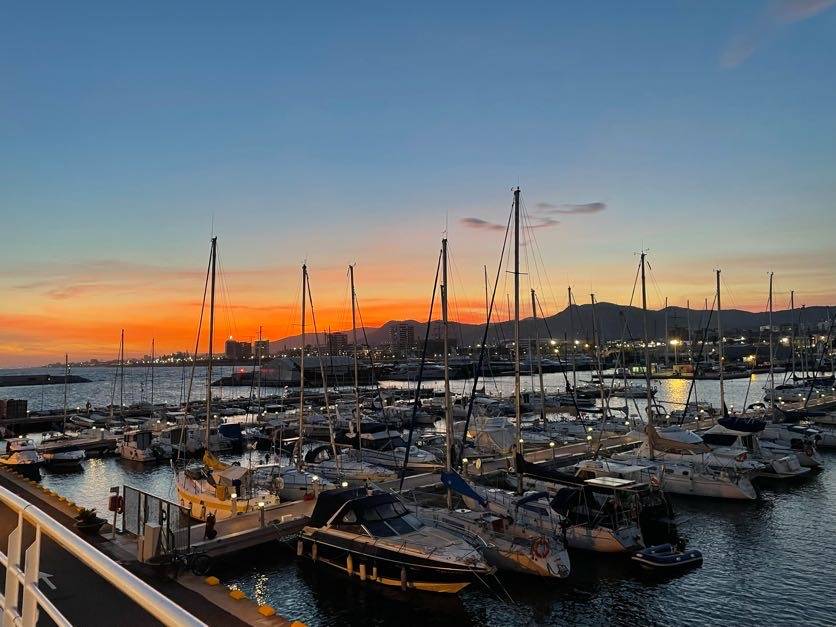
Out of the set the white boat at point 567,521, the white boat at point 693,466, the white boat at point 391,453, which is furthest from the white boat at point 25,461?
the white boat at point 693,466

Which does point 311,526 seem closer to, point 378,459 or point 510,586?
point 510,586

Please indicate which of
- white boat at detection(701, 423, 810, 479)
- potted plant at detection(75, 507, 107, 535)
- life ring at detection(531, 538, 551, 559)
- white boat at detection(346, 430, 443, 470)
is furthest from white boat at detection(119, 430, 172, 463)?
white boat at detection(701, 423, 810, 479)

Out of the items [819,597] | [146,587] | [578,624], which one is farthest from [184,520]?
[819,597]

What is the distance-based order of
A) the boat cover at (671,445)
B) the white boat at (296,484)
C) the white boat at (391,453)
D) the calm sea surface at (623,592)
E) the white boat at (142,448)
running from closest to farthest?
the calm sea surface at (623,592) → the white boat at (296,484) → the boat cover at (671,445) → the white boat at (391,453) → the white boat at (142,448)

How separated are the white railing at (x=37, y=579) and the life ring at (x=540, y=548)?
60.3 feet

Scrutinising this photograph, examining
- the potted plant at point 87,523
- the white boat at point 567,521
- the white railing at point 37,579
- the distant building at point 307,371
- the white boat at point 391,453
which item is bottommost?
the distant building at point 307,371

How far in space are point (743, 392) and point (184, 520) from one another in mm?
116113

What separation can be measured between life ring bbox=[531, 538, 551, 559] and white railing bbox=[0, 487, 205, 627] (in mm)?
18393

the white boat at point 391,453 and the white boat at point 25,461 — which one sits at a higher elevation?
the white boat at point 391,453

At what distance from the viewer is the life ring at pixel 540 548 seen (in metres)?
20.0

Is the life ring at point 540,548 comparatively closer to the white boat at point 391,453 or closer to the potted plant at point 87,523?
the white boat at point 391,453

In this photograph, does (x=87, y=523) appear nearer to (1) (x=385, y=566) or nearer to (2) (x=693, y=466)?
(1) (x=385, y=566)

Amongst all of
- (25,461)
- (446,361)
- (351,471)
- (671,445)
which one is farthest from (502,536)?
(25,461)

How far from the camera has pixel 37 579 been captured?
329cm
